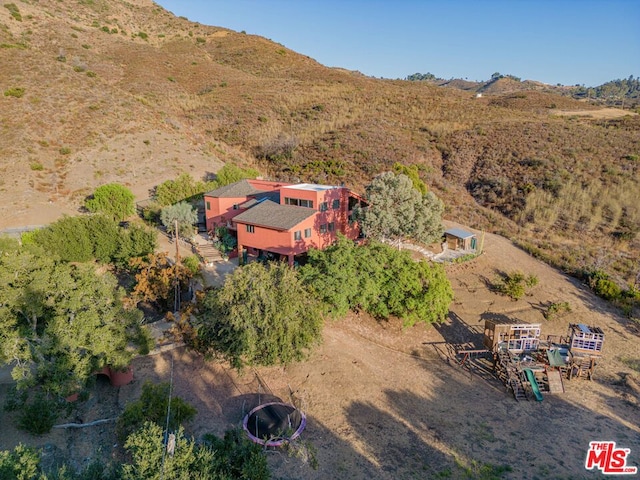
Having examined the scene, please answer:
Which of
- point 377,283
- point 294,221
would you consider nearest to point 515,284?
point 377,283

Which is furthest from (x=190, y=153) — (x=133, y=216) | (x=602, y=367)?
(x=602, y=367)

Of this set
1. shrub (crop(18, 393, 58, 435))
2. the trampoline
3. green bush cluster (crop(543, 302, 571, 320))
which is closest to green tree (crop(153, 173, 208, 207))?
shrub (crop(18, 393, 58, 435))

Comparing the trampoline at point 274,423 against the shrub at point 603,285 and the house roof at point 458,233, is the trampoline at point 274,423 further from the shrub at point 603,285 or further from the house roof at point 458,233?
the shrub at point 603,285

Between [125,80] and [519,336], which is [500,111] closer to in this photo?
[519,336]

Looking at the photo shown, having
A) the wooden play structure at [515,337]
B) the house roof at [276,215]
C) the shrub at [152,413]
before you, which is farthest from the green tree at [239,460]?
the house roof at [276,215]

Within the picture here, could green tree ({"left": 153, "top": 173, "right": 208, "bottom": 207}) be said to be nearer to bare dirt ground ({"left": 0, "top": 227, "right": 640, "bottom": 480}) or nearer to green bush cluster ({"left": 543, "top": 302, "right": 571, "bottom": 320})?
bare dirt ground ({"left": 0, "top": 227, "right": 640, "bottom": 480})

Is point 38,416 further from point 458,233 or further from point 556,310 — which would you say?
point 458,233

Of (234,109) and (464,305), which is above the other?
(234,109)
